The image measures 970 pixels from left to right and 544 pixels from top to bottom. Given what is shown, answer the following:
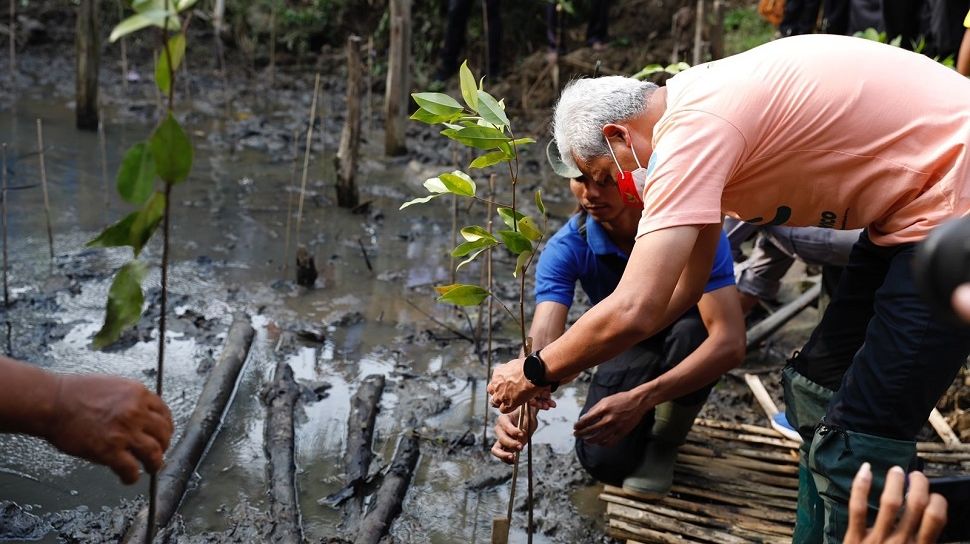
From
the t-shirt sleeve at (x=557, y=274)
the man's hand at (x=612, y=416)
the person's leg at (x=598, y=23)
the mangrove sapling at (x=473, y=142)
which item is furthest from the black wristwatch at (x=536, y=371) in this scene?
the person's leg at (x=598, y=23)

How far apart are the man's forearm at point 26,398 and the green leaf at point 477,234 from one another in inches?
47.2

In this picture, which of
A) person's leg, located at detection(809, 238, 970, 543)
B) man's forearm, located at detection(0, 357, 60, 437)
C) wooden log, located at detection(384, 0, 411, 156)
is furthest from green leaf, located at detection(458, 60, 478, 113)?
wooden log, located at detection(384, 0, 411, 156)

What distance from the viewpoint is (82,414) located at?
1.74 metres

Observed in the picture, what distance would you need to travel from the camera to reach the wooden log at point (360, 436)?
3490mm

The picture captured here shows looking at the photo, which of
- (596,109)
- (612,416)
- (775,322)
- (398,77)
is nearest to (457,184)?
(596,109)

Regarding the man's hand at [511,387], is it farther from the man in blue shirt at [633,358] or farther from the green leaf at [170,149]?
the green leaf at [170,149]

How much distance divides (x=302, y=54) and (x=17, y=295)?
28.8 ft

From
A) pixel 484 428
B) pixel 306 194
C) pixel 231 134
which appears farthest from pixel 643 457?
pixel 231 134

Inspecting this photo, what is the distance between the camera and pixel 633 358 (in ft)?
11.7

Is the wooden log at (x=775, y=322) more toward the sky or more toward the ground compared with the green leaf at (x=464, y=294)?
more toward the ground

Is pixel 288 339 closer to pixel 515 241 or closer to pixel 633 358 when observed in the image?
pixel 633 358

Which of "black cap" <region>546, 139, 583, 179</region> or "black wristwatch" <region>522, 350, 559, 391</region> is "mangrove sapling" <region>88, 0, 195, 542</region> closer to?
"black wristwatch" <region>522, 350, 559, 391</region>

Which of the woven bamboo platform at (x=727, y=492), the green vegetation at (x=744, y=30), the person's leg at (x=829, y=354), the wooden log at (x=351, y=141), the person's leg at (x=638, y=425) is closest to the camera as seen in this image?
the person's leg at (x=829, y=354)

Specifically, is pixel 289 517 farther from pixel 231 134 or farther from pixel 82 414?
pixel 231 134
